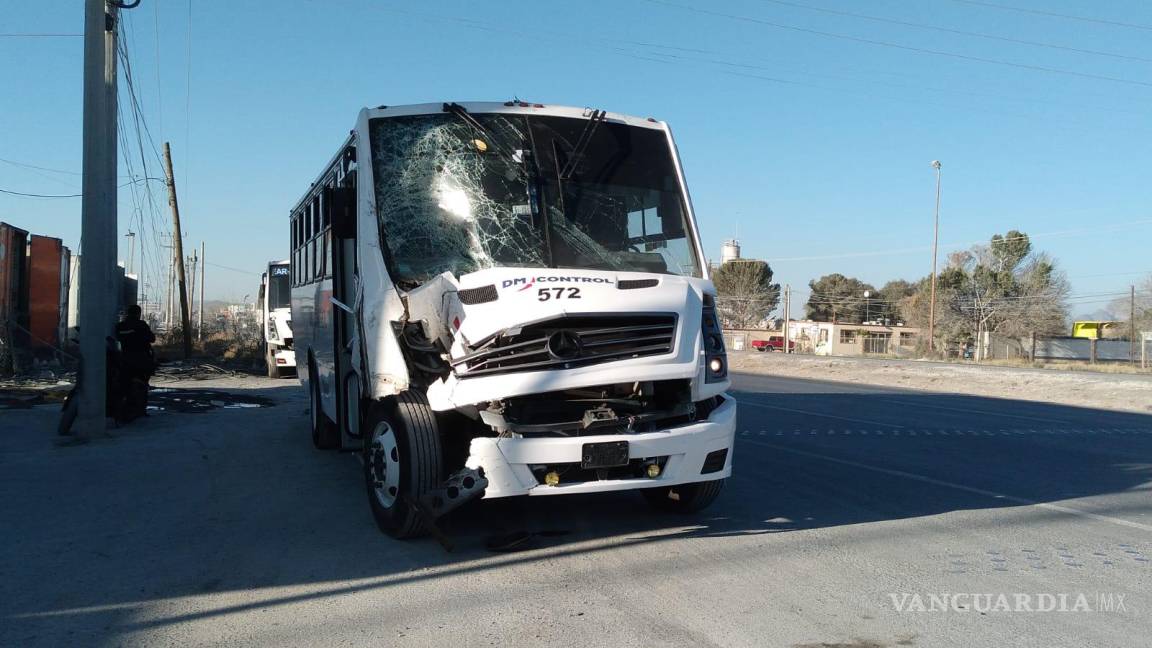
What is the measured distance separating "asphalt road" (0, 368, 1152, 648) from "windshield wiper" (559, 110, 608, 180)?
2.67 meters

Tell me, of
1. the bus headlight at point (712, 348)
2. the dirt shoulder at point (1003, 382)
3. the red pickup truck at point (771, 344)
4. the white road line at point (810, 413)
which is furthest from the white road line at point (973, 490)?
the red pickup truck at point (771, 344)

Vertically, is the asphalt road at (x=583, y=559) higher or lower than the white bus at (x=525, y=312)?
lower

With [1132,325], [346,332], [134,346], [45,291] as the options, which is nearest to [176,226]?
[45,291]

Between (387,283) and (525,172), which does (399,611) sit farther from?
(525,172)

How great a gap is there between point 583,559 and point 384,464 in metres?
1.59

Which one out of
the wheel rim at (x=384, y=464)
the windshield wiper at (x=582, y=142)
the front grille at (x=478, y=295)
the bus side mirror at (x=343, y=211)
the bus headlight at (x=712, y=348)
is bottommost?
the wheel rim at (x=384, y=464)

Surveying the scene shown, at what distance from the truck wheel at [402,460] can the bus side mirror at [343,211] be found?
4.80ft

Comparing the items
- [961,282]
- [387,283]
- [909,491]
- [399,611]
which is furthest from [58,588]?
[961,282]

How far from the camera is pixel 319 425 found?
10422 millimetres

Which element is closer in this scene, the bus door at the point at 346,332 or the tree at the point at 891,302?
the bus door at the point at 346,332

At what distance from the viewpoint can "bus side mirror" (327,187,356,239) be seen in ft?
22.8

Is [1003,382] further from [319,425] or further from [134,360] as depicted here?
[134,360]

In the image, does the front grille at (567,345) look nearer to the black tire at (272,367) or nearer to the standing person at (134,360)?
the standing person at (134,360)

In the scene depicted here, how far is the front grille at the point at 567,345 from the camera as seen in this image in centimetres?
541
